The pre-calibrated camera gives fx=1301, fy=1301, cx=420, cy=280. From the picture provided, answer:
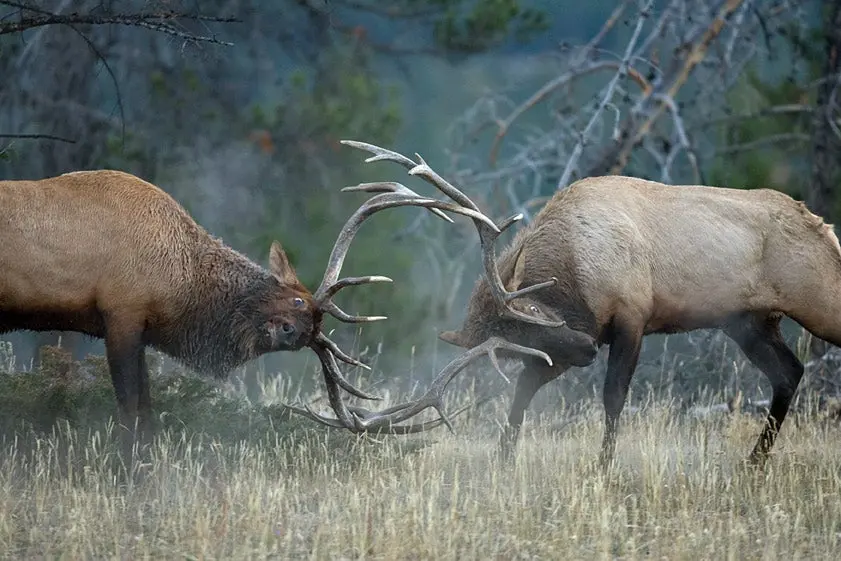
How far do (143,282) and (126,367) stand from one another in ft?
1.60

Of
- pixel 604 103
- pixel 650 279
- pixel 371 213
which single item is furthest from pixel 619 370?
pixel 604 103

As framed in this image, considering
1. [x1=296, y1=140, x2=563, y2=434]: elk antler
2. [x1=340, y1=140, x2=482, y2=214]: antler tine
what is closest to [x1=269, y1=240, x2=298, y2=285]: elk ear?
[x1=296, y1=140, x2=563, y2=434]: elk antler

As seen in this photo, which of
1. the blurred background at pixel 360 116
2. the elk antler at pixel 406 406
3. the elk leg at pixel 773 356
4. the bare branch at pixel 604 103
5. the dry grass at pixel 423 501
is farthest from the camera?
the blurred background at pixel 360 116

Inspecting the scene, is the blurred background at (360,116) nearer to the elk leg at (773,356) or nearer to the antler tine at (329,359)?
the elk leg at (773,356)

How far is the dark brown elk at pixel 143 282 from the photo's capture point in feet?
23.6

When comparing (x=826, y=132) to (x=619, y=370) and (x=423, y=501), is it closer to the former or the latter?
(x=619, y=370)

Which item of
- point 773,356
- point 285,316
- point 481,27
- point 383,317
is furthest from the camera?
point 481,27

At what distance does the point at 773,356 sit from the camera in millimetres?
8586

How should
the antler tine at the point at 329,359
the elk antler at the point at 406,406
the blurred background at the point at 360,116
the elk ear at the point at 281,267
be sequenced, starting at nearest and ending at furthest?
the elk antler at the point at 406,406 < the antler tine at the point at 329,359 < the elk ear at the point at 281,267 < the blurred background at the point at 360,116

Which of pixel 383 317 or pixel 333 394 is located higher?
pixel 383 317

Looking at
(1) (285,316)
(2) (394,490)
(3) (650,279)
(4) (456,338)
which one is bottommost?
(2) (394,490)

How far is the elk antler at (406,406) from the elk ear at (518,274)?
0.37 m

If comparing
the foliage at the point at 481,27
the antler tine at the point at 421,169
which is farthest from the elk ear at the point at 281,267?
the foliage at the point at 481,27

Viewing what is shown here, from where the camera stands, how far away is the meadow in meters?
5.94
